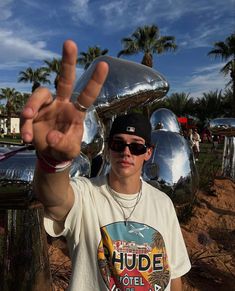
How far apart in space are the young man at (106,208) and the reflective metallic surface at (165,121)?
2329 mm

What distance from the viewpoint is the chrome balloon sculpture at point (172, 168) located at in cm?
298

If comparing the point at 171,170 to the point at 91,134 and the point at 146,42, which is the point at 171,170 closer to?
the point at 91,134

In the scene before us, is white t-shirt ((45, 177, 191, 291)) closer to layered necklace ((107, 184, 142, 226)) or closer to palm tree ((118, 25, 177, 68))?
layered necklace ((107, 184, 142, 226))

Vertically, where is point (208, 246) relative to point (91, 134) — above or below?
below

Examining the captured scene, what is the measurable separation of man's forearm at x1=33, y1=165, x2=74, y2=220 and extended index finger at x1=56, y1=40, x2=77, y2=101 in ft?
0.83

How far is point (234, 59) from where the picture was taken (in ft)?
82.7

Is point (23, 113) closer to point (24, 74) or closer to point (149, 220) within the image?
point (149, 220)

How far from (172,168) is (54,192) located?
1.81m

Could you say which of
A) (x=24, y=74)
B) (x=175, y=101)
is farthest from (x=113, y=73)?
(x=24, y=74)

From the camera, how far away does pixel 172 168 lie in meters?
3.01

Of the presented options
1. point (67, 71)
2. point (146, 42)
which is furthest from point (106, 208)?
point (146, 42)

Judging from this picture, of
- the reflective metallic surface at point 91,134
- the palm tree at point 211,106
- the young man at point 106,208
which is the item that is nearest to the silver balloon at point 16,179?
the young man at point 106,208

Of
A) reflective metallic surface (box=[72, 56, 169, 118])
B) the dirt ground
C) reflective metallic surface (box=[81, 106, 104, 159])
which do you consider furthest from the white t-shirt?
the dirt ground

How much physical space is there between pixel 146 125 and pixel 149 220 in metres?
0.39
